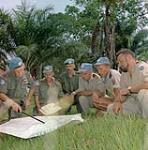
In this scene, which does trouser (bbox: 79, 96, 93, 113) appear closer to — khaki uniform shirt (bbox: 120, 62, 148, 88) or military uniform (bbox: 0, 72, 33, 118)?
military uniform (bbox: 0, 72, 33, 118)

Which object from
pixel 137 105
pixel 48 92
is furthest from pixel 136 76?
pixel 48 92

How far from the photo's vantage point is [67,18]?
64.1 feet

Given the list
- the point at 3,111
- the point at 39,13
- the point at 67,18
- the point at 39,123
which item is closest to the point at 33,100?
the point at 3,111

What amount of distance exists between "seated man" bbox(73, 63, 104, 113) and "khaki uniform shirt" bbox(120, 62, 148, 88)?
0.99m

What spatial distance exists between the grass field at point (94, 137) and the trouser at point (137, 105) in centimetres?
40

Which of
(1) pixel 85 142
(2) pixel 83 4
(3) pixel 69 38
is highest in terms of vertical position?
(2) pixel 83 4

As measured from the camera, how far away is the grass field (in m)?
3.75

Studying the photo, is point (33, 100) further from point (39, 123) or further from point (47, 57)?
point (47, 57)

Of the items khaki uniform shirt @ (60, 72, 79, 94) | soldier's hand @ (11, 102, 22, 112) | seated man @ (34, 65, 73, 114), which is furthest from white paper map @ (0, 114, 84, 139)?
khaki uniform shirt @ (60, 72, 79, 94)

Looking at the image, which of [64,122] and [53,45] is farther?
[53,45]

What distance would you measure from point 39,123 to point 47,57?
38.8 ft

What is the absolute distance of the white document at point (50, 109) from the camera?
6.25m

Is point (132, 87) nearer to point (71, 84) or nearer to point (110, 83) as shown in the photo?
point (110, 83)

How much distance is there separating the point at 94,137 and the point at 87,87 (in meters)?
2.76
